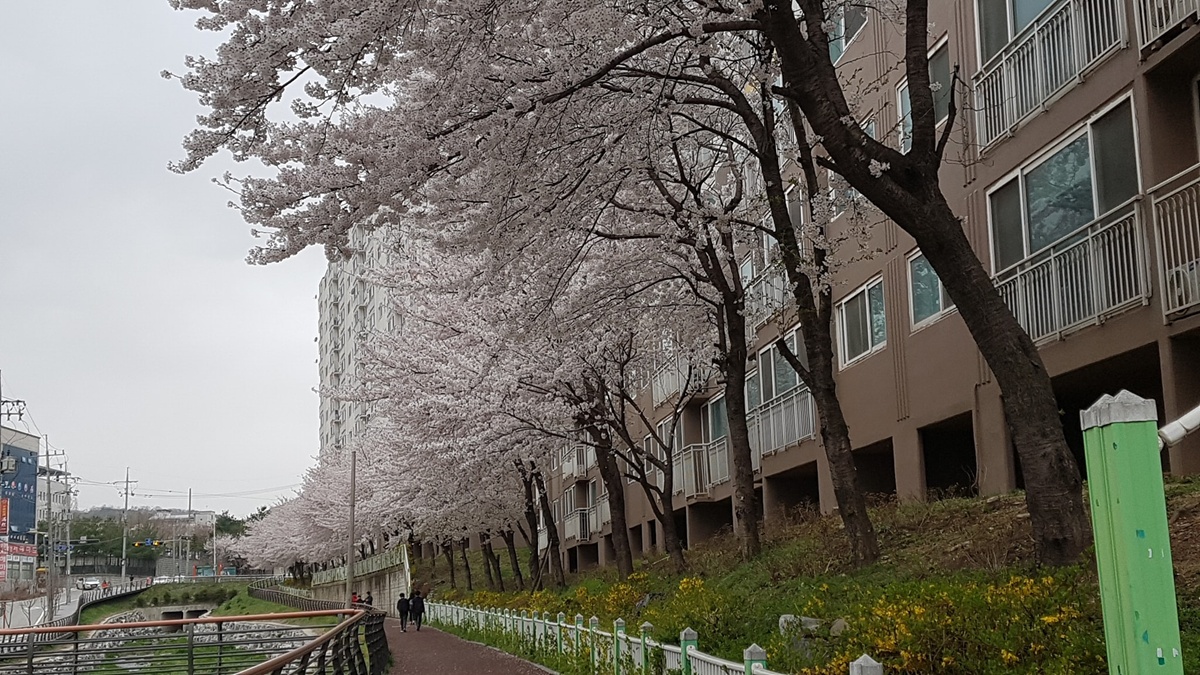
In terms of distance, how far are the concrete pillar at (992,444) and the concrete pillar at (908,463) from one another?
2.41 metres

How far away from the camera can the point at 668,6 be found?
37.1ft

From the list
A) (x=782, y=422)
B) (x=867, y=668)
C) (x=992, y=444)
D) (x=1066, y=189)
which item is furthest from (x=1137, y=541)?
(x=782, y=422)

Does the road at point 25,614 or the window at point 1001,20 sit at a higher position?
the window at point 1001,20

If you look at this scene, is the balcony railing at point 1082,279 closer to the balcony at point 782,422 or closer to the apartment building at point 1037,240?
the apartment building at point 1037,240

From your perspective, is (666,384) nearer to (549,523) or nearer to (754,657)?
(549,523)

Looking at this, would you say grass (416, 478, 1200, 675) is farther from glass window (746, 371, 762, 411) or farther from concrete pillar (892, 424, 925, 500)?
glass window (746, 371, 762, 411)

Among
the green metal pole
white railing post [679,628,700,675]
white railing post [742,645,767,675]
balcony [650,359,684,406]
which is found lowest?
white railing post [679,628,700,675]

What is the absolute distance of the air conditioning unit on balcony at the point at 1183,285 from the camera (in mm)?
12156

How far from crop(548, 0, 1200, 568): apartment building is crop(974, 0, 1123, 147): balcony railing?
0.03 meters

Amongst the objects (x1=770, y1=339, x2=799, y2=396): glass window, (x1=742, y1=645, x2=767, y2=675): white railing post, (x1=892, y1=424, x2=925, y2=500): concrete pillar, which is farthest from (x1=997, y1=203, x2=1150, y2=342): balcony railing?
(x1=770, y1=339, x2=799, y2=396): glass window

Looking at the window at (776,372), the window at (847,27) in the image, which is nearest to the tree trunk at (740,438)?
the window at (776,372)

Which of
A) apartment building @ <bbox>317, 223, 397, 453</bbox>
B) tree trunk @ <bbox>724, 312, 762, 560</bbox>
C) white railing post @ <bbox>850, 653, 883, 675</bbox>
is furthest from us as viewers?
apartment building @ <bbox>317, 223, 397, 453</bbox>

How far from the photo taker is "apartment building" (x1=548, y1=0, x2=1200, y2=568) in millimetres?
12812

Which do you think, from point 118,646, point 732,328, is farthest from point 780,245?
point 118,646
